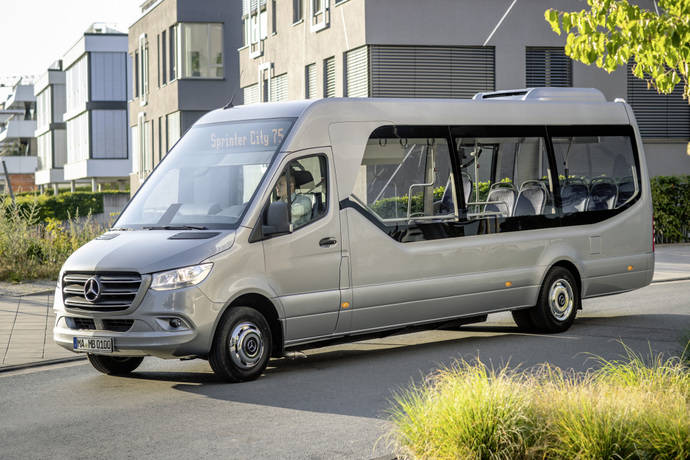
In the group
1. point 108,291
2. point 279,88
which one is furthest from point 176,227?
point 279,88

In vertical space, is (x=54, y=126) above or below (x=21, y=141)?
below

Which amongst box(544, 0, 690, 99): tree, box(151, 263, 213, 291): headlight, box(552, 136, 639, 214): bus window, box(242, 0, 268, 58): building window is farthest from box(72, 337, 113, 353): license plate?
box(242, 0, 268, 58): building window

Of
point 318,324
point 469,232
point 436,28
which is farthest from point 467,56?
point 318,324

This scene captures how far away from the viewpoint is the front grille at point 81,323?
894cm

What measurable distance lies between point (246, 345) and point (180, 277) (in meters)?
0.93

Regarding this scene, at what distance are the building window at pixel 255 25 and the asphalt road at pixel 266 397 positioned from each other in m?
22.7

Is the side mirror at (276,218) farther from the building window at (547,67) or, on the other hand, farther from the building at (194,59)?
the building at (194,59)

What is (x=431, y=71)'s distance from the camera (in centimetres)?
2552

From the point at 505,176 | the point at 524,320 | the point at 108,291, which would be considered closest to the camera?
the point at 108,291

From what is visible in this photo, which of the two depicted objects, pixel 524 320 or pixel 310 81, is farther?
pixel 310 81

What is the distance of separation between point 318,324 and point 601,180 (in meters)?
4.80

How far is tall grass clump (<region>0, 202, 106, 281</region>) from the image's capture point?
62.5 ft

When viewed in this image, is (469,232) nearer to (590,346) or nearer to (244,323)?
(590,346)

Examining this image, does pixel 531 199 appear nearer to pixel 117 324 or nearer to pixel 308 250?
pixel 308 250
